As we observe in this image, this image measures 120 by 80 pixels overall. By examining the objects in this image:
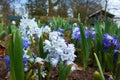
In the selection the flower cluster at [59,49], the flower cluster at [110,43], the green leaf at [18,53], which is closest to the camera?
the green leaf at [18,53]

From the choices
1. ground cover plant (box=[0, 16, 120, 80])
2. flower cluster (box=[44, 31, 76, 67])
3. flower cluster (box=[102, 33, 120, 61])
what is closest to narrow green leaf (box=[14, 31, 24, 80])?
ground cover plant (box=[0, 16, 120, 80])

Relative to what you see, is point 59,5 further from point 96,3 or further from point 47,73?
point 47,73

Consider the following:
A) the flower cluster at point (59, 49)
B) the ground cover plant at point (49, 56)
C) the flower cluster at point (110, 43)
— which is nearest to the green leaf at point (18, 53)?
the ground cover plant at point (49, 56)

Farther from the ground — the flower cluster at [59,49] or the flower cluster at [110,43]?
the flower cluster at [59,49]

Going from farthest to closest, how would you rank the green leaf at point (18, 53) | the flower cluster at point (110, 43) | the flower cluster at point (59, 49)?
the flower cluster at point (110, 43), the flower cluster at point (59, 49), the green leaf at point (18, 53)

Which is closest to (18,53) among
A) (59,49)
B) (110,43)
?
(59,49)

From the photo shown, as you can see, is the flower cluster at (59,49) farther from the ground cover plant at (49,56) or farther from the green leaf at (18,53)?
the green leaf at (18,53)

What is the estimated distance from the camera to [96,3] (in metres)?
31.1

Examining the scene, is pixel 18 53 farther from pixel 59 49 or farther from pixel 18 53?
pixel 59 49

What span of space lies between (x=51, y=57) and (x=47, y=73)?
0.27 metres

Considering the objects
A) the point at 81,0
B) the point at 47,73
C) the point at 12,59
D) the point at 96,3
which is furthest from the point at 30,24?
the point at 96,3

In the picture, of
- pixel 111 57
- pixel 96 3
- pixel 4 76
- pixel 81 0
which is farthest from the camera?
pixel 96 3

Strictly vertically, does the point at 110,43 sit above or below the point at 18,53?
below

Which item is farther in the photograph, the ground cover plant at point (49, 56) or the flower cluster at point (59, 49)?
the flower cluster at point (59, 49)
